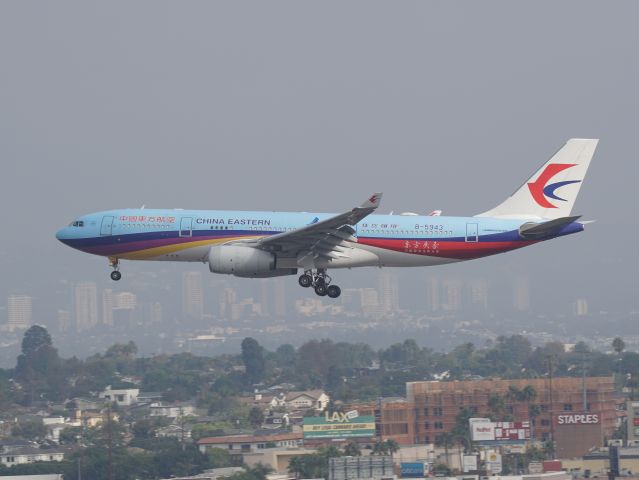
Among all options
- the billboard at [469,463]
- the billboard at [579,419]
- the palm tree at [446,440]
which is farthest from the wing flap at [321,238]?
the billboard at [579,419]

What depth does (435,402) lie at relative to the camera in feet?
405

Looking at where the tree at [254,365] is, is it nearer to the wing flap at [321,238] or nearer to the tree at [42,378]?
the tree at [42,378]

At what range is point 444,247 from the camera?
61375 millimetres

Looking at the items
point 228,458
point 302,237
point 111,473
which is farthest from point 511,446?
point 302,237

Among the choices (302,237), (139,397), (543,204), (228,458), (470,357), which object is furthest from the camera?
(470,357)

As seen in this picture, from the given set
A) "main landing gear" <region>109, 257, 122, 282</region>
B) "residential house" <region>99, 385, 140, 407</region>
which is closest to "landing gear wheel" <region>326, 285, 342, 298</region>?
"main landing gear" <region>109, 257, 122, 282</region>

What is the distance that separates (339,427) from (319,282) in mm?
51915

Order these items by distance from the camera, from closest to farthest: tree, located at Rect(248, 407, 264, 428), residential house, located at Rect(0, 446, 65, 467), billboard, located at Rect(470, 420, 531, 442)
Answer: billboard, located at Rect(470, 420, 531, 442) → residential house, located at Rect(0, 446, 65, 467) → tree, located at Rect(248, 407, 264, 428)

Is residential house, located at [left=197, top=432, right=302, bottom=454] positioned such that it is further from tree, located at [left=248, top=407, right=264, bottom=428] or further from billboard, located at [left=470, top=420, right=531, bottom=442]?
tree, located at [left=248, top=407, right=264, bottom=428]

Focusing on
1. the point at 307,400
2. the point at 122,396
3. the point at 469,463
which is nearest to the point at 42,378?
the point at 122,396

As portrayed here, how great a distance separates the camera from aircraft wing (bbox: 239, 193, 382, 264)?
5759 centimetres

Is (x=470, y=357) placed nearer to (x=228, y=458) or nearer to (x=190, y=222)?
(x=228, y=458)

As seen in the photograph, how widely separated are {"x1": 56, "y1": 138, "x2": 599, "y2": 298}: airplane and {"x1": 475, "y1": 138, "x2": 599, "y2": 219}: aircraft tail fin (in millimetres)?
1655

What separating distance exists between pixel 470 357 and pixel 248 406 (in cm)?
5284
